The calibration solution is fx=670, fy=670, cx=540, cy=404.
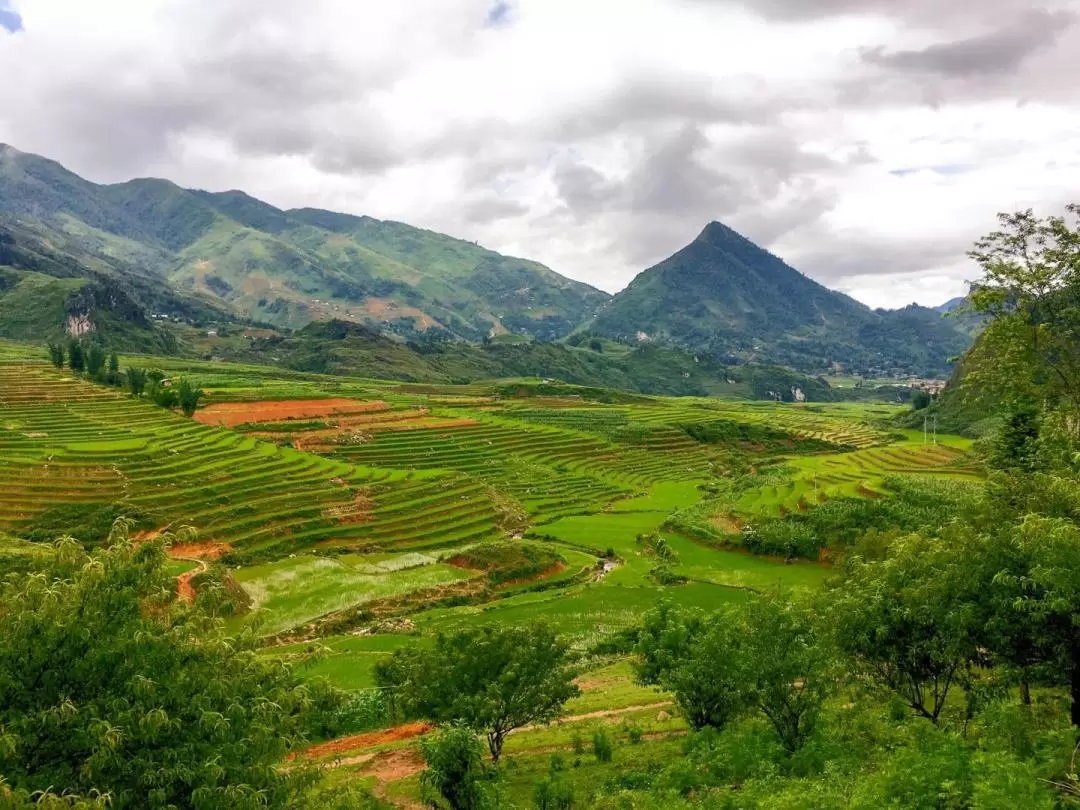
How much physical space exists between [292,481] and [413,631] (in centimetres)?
3236

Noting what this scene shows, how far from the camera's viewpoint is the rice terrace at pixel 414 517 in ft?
131

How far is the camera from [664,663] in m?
25.4

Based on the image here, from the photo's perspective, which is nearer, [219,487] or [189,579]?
[189,579]

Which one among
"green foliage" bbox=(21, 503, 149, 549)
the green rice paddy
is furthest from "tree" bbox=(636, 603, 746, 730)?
"green foliage" bbox=(21, 503, 149, 549)

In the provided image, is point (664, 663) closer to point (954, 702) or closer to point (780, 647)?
point (780, 647)

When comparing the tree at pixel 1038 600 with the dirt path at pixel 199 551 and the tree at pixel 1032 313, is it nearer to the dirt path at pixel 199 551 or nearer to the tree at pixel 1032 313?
the tree at pixel 1032 313

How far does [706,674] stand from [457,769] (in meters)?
8.90

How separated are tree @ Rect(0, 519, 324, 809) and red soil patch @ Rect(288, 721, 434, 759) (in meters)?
17.7

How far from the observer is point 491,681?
76.6ft

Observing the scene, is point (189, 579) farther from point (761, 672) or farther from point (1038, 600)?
point (1038, 600)

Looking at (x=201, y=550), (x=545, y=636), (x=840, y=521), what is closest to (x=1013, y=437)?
(x=840, y=521)

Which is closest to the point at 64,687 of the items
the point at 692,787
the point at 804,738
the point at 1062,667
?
the point at 692,787

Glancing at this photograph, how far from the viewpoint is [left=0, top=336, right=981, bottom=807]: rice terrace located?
39.9m

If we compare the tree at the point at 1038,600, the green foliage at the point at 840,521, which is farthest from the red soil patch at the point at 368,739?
the green foliage at the point at 840,521
